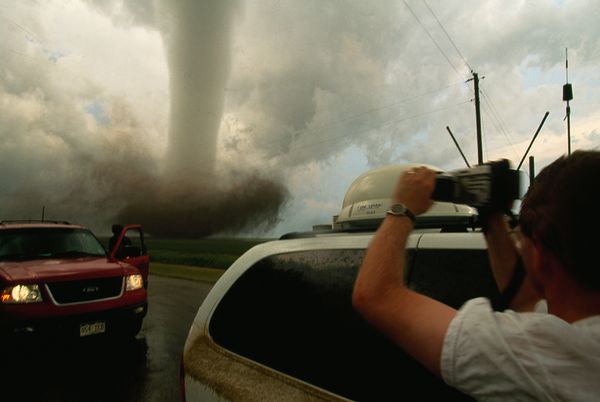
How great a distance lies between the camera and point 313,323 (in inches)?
68.3

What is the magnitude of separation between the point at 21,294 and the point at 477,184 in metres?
6.22

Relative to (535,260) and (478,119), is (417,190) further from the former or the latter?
(478,119)

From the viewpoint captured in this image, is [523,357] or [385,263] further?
[385,263]

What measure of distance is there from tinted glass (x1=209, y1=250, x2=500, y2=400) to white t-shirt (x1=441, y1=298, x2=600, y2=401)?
454mm

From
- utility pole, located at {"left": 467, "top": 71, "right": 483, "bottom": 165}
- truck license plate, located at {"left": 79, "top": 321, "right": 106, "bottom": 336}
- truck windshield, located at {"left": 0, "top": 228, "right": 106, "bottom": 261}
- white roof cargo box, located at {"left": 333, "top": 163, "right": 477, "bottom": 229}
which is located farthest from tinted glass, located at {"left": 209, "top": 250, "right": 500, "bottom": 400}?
utility pole, located at {"left": 467, "top": 71, "right": 483, "bottom": 165}

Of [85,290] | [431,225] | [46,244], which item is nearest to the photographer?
[431,225]

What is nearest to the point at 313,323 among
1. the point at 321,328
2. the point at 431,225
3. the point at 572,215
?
the point at 321,328

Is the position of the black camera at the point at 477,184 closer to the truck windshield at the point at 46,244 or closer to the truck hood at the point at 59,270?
the truck hood at the point at 59,270

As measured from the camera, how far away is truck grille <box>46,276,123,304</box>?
19.2ft

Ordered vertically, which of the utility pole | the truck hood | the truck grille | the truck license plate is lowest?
the truck license plate

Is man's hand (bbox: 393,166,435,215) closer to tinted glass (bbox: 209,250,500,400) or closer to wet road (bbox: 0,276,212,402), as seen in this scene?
tinted glass (bbox: 209,250,500,400)

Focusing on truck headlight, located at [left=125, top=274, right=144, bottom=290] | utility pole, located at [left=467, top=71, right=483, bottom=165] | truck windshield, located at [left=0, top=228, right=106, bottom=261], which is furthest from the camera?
utility pole, located at [left=467, top=71, right=483, bottom=165]

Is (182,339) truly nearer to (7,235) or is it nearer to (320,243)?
(7,235)

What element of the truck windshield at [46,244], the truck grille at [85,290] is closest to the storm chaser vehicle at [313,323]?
the truck grille at [85,290]
